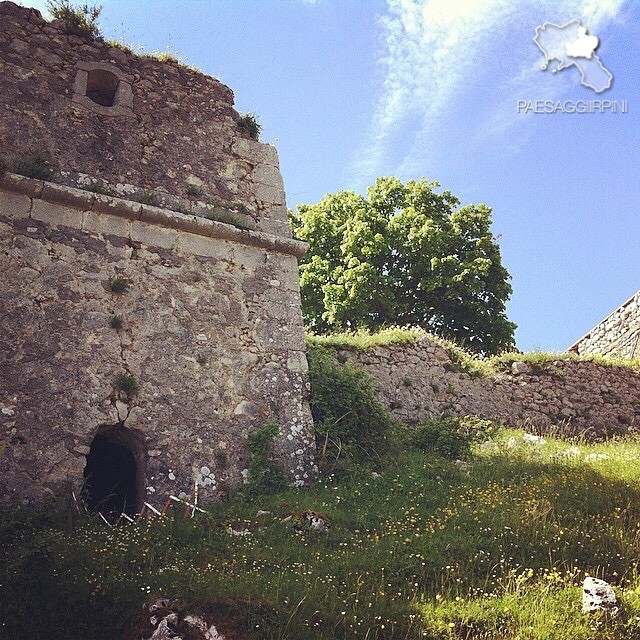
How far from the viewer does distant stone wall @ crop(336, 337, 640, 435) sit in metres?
11.7

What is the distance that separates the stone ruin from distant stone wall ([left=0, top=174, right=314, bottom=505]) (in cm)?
2

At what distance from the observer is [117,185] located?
27.9ft

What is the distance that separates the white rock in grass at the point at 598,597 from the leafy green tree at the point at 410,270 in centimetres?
1356

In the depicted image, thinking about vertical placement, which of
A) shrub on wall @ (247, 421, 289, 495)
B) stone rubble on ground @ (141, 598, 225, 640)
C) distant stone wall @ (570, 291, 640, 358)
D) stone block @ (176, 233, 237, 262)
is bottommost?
stone rubble on ground @ (141, 598, 225, 640)

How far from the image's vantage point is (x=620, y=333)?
17.1 meters

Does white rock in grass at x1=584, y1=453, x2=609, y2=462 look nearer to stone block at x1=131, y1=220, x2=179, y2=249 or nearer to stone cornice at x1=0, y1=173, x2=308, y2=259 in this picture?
stone cornice at x1=0, y1=173, x2=308, y2=259

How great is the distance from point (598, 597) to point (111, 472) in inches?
226

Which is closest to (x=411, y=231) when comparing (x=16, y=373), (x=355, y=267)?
(x=355, y=267)

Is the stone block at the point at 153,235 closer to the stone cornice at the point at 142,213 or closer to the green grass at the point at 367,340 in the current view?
the stone cornice at the point at 142,213

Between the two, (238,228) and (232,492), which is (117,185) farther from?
(232,492)

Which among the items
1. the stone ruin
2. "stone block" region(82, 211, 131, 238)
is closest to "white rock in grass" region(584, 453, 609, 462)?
the stone ruin

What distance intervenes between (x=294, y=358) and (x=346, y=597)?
4.17 m

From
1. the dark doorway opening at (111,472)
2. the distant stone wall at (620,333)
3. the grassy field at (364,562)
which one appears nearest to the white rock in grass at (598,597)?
the grassy field at (364,562)

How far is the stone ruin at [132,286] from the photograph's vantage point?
7.11 m
